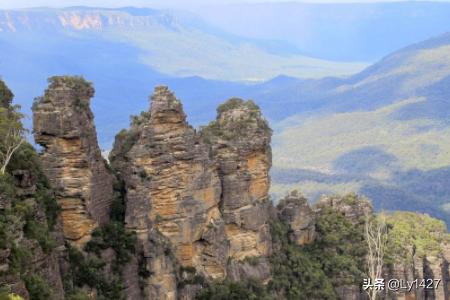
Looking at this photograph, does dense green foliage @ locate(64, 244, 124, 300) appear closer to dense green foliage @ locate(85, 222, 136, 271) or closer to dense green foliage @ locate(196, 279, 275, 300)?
dense green foliage @ locate(85, 222, 136, 271)

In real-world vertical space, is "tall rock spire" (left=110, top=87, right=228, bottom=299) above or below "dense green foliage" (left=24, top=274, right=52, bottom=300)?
above

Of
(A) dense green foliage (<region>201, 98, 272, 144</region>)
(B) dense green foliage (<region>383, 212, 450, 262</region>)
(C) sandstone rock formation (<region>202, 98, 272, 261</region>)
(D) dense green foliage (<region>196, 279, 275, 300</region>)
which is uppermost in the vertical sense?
(A) dense green foliage (<region>201, 98, 272, 144</region>)

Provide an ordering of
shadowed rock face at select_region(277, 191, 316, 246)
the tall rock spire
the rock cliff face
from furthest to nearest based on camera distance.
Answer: shadowed rock face at select_region(277, 191, 316, 246) < the rock cliff face < the tall rock spire

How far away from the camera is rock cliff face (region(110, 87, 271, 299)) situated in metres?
31.5

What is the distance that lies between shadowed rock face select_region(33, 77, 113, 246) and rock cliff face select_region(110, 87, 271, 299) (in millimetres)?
2437

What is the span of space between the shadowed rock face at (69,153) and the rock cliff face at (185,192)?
95.9 inches

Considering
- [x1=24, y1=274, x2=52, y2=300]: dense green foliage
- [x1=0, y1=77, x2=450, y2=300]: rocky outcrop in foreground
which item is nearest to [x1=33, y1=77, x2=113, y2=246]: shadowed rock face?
[x1=0, y1=77, x2=450, y2=300]: rocky outcrop in foreground

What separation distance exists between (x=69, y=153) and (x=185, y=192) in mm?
5789

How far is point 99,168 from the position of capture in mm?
30281

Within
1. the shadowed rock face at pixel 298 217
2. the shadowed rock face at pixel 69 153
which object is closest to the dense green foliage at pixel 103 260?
the shadowed rock face at pixel 69 153

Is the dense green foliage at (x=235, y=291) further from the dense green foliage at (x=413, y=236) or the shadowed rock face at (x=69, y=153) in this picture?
the dense green foliage at (x=413, y=236)

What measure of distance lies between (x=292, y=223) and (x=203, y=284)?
9.23 metres

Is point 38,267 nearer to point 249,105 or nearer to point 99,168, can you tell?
point 99,168

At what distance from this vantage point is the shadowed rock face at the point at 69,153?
94.2 ft
